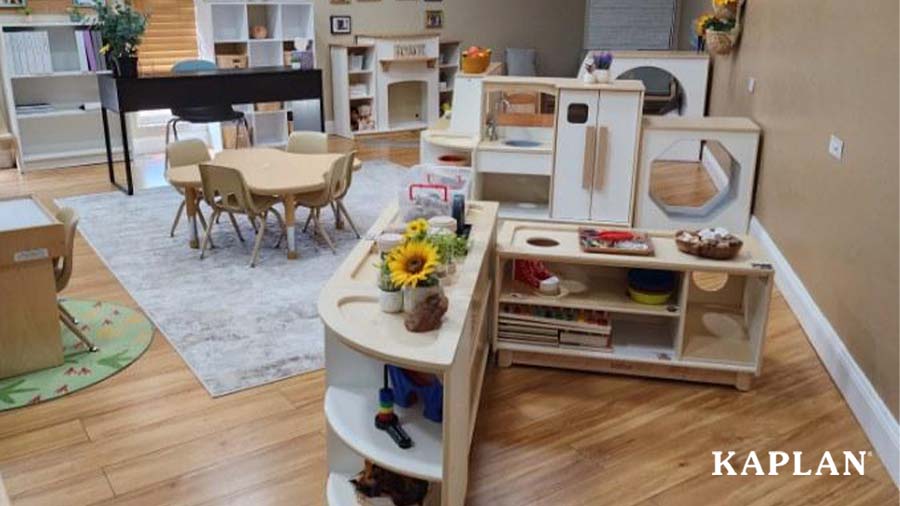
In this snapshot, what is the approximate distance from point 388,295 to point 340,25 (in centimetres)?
736

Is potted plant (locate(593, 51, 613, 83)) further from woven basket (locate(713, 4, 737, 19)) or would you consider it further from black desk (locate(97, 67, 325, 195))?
black desk (locate(97, 67, 325, 195))

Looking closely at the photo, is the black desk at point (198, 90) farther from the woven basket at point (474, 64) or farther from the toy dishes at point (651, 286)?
the toy dishes at point (651, 286)

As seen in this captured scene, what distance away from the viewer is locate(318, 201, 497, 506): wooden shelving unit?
2.14 meters

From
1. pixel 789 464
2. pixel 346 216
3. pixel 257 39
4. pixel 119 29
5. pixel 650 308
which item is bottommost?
pixel 789 464

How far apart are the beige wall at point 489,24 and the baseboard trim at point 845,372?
6153 mm

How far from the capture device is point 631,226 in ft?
17.1

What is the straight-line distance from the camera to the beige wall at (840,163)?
2.97 metres

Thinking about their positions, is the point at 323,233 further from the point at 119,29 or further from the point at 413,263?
the point at 413,263

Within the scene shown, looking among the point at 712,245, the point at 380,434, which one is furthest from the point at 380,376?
the point at 712,245

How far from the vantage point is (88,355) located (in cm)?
358

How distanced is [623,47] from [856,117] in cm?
751

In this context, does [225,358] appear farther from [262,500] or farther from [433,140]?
[433,140]

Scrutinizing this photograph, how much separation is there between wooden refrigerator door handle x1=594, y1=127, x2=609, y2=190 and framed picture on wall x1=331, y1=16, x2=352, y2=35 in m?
4.98

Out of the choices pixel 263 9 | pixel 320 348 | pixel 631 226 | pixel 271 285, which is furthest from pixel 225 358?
pixel 263 9
